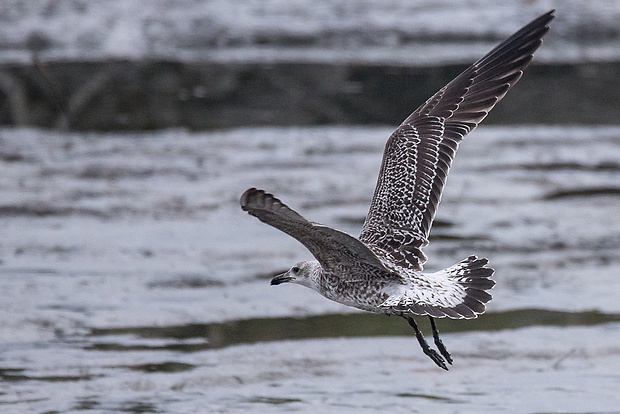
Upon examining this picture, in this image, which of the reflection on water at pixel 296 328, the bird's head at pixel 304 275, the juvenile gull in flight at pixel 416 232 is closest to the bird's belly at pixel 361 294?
the juvenile gull in flight at pixel 416 232

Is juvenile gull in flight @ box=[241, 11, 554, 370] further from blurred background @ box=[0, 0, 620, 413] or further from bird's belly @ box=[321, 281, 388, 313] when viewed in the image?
blurred background @ box=[0, 0, 620, 413]

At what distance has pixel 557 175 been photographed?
1416 cm

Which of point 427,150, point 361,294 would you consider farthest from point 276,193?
point 361,294

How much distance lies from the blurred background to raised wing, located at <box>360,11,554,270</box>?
106 cm

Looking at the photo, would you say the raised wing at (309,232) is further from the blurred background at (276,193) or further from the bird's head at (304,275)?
the blurred background at (276,193)

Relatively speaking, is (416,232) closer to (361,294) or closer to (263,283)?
(361,294)

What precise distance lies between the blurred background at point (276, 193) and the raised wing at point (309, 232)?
114cm

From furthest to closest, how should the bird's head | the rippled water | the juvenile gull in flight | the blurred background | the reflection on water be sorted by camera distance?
the reflection on water, the blurred background, the rippled water, the bird's head, the juvenile gull in flight

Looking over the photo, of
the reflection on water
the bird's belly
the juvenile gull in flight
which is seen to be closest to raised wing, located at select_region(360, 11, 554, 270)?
the juvenile gull in flight

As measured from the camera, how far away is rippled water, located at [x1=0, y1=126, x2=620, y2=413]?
27.6 feet

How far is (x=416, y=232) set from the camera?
789cm

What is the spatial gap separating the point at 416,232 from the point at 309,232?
3.87ft

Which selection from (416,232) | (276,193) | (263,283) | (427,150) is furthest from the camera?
(276,193)

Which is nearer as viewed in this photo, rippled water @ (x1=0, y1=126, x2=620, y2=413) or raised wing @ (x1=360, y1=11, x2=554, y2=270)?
raised wing @ (x1=360, y1=11, x2=554, y2=270)
